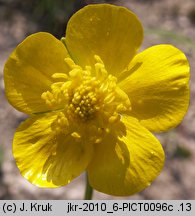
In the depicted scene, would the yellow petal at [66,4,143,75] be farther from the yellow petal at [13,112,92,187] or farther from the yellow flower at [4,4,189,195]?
the yellow petal at [13,112,92,187]

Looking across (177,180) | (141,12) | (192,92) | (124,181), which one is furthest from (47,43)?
(141,12)

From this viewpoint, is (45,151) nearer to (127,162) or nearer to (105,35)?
(127,162)

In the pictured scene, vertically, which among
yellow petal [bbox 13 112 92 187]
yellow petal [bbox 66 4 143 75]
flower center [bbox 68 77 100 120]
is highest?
yellow petal [bbox 66 4 143 75]

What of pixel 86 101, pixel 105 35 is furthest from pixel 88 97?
pixel 105 35

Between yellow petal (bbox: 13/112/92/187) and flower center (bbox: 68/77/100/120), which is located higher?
flower center (bbox: 68/77/100/120)

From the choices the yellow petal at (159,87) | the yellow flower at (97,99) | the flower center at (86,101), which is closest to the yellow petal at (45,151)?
the yellow flower at (97,99)

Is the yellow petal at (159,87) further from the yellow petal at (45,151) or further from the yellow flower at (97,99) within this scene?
the yellow petal at (45,151)

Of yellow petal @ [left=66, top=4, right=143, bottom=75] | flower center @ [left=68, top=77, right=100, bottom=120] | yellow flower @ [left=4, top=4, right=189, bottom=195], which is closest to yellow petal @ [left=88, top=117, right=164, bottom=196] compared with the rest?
yellow flower @ [left=4, top=4, right=189, bottom=195]
